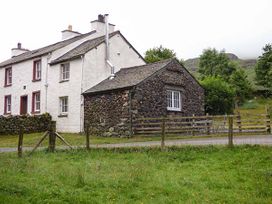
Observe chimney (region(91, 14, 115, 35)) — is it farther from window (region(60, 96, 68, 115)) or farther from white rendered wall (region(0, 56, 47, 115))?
window (region(60, 96, 68, 115))

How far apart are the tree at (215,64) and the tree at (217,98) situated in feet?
82.1

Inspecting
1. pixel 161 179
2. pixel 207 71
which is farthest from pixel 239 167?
pixel 207 71

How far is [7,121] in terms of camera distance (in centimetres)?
3109

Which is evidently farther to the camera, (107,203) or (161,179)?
(161,179)

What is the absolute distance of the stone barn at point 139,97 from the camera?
85.9 ft

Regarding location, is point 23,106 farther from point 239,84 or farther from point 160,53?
point 239,84

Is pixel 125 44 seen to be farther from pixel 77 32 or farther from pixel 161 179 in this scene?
pixel 161 179

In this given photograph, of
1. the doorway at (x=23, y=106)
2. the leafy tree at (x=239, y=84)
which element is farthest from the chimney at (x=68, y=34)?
the leafy tree at (x=239, y=84)

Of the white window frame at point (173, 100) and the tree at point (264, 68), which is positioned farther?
the tree at point (264, 68)

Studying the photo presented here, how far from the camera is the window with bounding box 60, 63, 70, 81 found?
3127 cm

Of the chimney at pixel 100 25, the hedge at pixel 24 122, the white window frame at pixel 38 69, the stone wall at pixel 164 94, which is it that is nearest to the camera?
the stone wall at pixel 164 94

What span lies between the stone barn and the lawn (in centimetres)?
1072

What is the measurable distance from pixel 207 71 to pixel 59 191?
66.4 m

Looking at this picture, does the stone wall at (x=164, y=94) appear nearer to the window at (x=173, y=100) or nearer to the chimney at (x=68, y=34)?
the window at (x=173, y=100)
